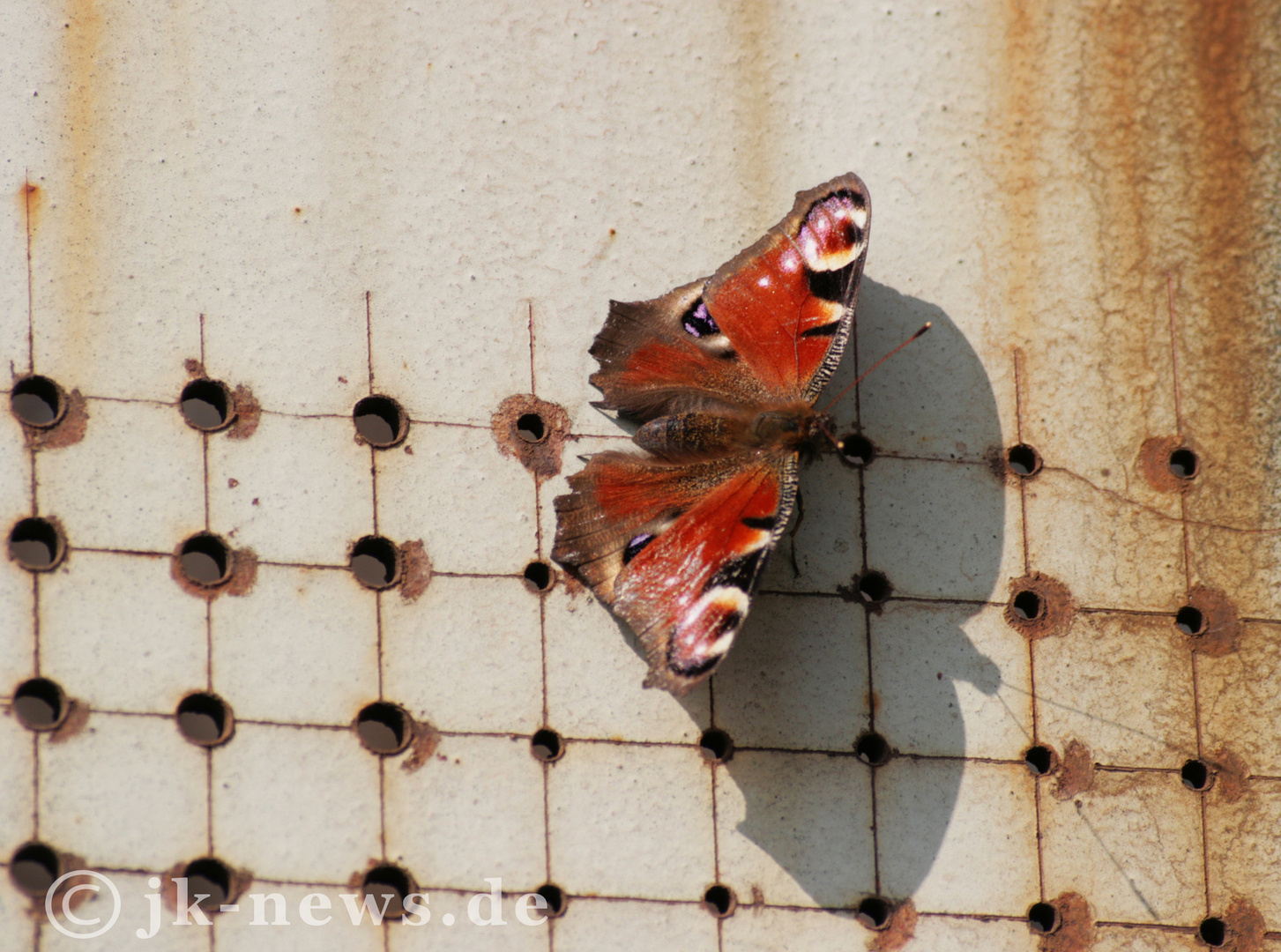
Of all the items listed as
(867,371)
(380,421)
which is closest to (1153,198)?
(867,371)

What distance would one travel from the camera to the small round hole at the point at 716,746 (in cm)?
284

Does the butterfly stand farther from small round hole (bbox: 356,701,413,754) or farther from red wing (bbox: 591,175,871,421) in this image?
small round hole (bbox: 356,701,413,754)

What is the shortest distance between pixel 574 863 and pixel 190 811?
97cm

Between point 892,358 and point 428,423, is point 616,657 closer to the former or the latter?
point 428,423

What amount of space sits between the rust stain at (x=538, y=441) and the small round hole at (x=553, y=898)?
1064mm

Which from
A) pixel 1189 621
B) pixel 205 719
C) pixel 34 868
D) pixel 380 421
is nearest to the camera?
pixel 34 868

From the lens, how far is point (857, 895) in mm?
2822

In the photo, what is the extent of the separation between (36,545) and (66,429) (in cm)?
30

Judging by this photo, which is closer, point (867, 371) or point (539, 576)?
point (539, 576)

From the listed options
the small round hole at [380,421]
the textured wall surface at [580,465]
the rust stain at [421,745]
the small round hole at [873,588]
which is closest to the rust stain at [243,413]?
the textured wall surface at [580,465]

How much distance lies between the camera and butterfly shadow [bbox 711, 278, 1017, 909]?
9.30ft

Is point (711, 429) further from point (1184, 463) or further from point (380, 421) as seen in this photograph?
point (1184, 463)

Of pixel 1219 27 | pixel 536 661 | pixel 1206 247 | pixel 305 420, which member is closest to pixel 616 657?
pixel 536 661

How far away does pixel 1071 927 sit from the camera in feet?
9.36
